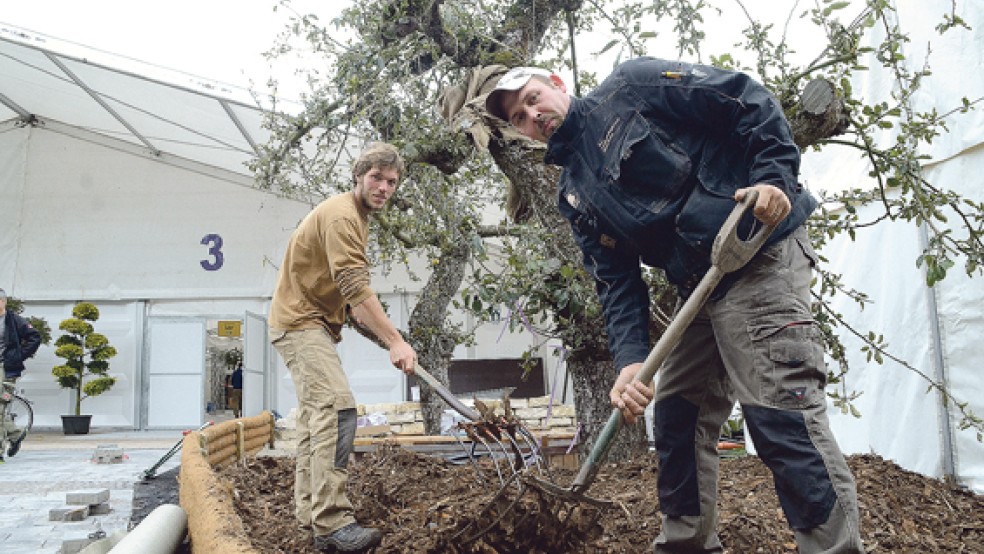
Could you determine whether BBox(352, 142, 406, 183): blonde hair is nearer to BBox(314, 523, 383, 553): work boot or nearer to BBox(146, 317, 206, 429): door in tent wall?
BBox(314, 523, 383, 553): work boot

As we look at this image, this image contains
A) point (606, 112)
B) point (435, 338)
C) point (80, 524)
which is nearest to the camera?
point (606, 112)

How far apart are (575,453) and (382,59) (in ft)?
8.12

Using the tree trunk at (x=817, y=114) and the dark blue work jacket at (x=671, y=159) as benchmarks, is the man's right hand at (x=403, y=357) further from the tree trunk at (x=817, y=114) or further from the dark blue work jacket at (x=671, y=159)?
the tree trunk at (x=817, y=114)

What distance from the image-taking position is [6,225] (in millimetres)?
14594

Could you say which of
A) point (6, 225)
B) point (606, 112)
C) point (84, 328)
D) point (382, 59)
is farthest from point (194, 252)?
point (606, 112)

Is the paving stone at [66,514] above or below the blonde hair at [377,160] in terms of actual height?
below

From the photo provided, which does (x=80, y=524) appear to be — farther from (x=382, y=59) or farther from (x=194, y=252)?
(x=194, y=252)

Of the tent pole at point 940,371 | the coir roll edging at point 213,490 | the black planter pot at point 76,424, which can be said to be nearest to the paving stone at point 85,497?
the coir roll edging at point 213,490

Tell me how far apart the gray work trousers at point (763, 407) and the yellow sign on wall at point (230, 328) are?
44.4 feet

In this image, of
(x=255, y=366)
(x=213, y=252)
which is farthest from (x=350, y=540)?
(x=213, y=252)

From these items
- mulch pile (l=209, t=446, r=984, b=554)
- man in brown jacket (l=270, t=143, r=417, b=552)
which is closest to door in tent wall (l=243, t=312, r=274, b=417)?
mulch pile (l=209, t=446, r=984, b=554)

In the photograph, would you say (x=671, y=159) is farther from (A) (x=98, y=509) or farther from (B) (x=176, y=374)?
(B) (x=176, y=374)

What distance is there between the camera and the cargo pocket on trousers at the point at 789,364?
1.79 meters

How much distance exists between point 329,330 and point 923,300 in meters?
3.52
